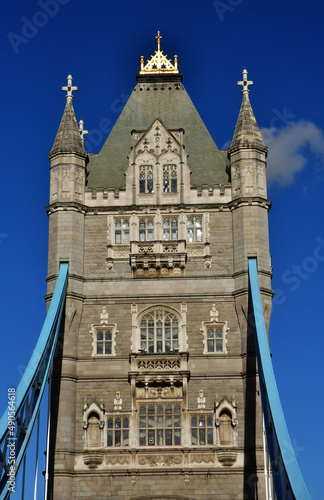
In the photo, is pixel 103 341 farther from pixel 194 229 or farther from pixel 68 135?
pixel 68 135

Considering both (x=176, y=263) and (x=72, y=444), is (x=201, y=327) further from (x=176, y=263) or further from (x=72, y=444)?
(x=72, y=444)

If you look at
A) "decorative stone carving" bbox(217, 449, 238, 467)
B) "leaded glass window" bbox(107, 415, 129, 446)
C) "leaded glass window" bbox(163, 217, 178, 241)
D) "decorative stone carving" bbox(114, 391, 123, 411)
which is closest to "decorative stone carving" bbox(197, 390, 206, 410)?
"decorative stone carving" bbox(217, 449, 238, 467)

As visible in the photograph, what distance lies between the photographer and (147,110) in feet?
152

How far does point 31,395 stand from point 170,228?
Result: 34.3ft

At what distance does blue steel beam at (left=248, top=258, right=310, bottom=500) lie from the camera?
94.4 ft

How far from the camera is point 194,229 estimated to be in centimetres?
4216

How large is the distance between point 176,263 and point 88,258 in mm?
3582

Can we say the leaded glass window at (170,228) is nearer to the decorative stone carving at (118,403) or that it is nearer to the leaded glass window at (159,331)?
the leaded glass window at (159,331)

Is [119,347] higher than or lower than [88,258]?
lower

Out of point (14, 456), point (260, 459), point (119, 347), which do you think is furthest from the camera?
point (119, 347)

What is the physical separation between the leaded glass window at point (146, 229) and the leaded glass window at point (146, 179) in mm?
1393

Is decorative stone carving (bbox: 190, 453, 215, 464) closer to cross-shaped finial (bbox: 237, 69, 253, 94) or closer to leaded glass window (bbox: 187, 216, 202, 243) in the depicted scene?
leaded glass window (bbox: 187, 216, 202, 243)

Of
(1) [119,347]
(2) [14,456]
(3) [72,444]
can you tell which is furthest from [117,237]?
(2) [14,456]

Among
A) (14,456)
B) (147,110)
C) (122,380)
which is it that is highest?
(147,110)
